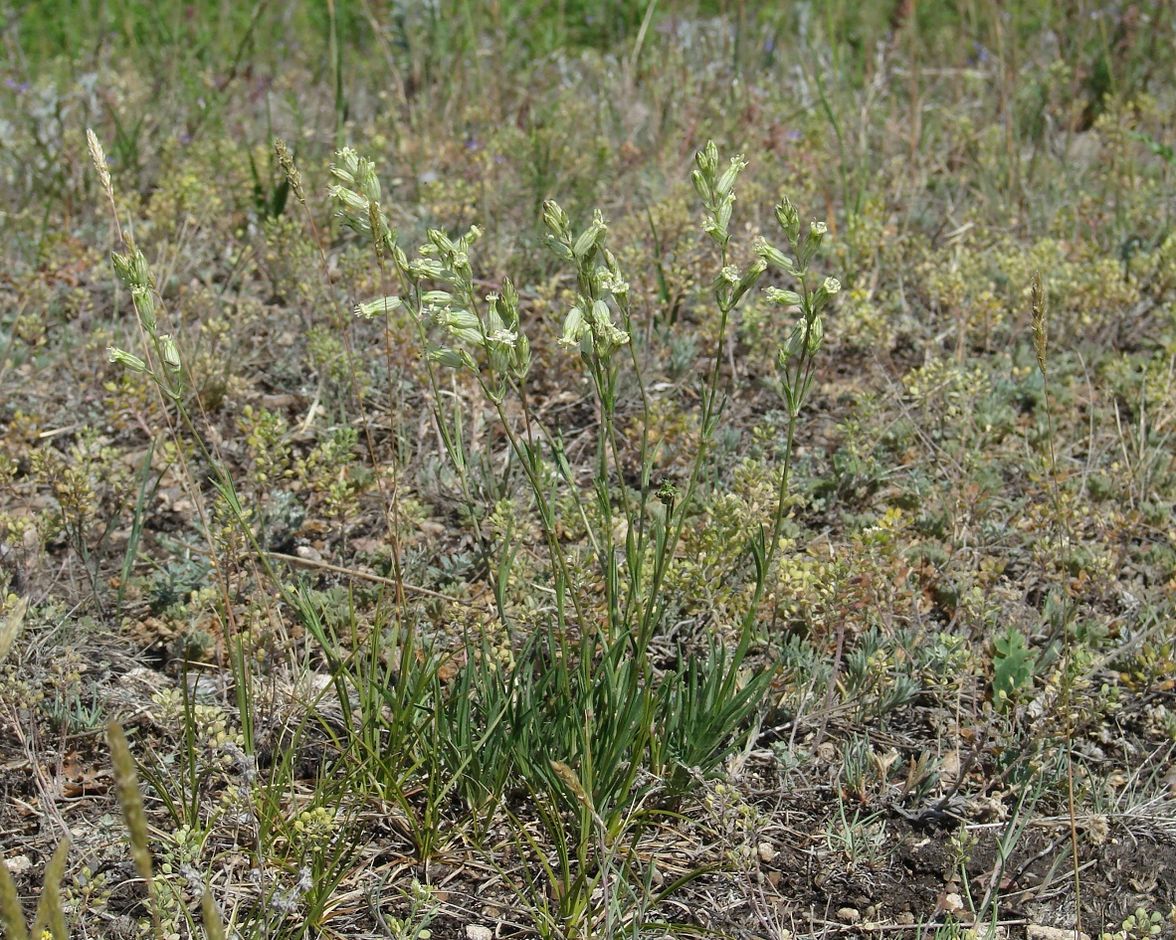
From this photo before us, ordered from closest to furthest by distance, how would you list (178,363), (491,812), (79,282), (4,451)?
(178,363)
(491,812)
(4,451)
(79,282)

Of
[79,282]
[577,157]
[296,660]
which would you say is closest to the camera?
[296,660]

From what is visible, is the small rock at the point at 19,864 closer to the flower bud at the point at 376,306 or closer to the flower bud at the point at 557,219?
the flower bud at the point at 376,306

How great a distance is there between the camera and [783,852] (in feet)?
8.67

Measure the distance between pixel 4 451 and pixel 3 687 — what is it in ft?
4.01

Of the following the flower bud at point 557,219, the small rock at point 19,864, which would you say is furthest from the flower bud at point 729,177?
the small rock at point 19,864

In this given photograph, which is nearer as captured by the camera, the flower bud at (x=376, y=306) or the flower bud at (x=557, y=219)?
the flower bud at (x=557, y=219)

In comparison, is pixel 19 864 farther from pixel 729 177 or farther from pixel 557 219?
pixel 729 177

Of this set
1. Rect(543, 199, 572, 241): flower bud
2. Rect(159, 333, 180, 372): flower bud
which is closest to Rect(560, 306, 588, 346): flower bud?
Rect(543, 199, 572, 241): flower bud

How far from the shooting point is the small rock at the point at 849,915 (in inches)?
98.9

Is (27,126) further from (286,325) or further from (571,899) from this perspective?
(571,899)

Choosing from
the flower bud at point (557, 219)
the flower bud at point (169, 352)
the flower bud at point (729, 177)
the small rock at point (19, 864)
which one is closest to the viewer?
the flower bud at point (557, 219)

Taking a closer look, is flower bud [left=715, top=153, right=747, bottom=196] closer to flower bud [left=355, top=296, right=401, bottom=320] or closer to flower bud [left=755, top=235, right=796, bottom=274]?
flower bud [left=755, top=235, right=796, bottom=274]

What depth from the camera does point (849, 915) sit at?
2520 mm

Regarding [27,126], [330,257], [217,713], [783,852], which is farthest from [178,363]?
A: [27,126]
